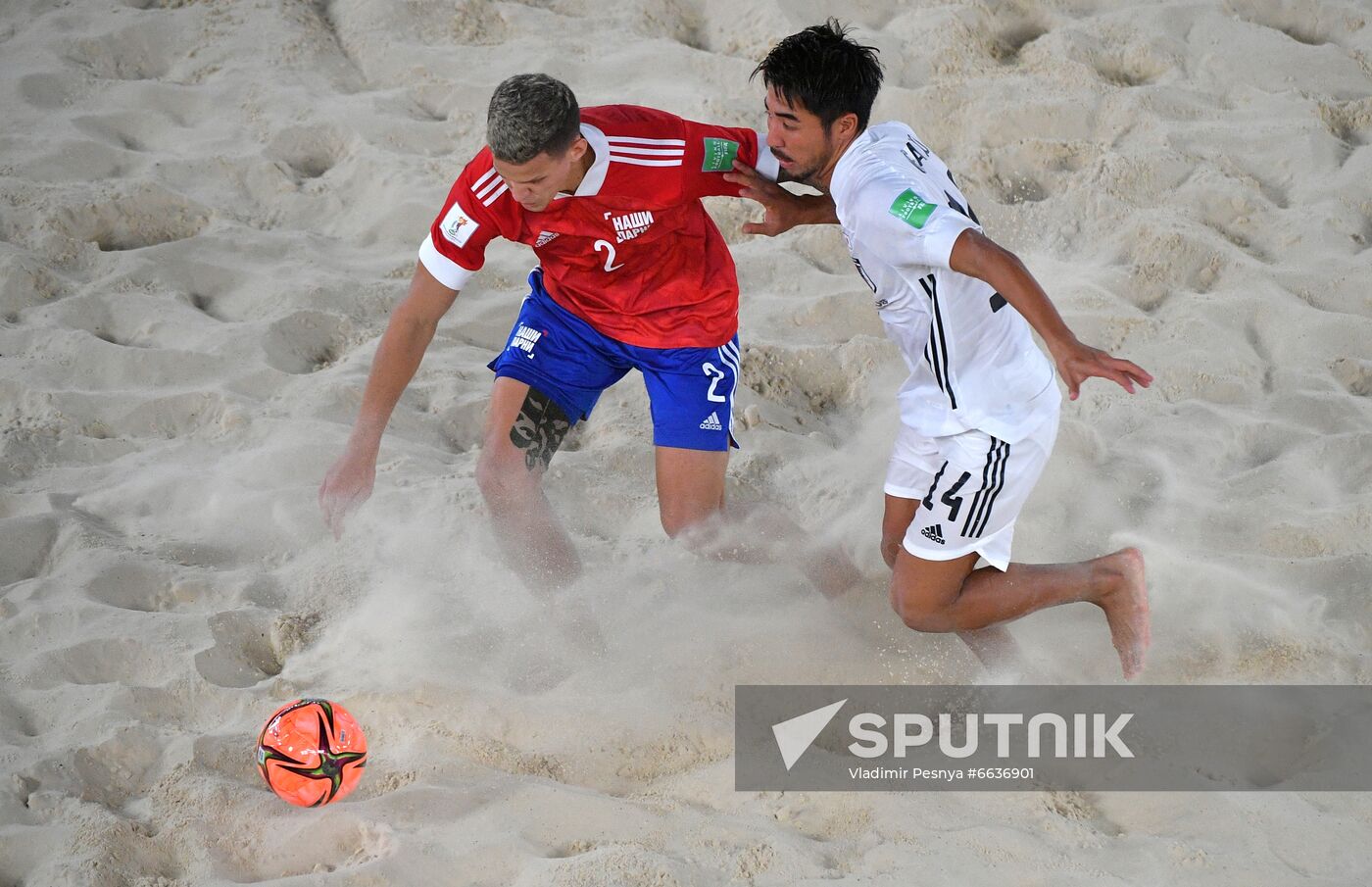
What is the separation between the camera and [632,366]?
3.71m

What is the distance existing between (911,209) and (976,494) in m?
0.74

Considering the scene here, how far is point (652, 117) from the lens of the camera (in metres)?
3.43

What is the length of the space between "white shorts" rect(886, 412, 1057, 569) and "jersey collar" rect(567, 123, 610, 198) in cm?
113

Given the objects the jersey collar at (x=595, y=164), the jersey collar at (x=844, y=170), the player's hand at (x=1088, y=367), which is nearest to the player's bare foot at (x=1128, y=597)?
the player's hand at (x=1088, y=367)

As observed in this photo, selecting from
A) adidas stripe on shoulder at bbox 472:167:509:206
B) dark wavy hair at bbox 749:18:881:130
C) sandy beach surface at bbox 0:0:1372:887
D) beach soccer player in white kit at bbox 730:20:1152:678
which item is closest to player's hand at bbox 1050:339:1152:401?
beach soccer player in white kit at bbox 730:20:1152:678

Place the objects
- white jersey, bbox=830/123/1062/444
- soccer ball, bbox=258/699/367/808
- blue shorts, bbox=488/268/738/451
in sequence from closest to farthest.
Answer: soccer ball, bbox=258/699/367/808, white jersey, bbox=830/123/1062/444, blue shorts, bbox=488/268/738/451

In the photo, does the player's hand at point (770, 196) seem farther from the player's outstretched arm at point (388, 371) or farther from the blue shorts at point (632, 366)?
the player's outstretched arm at point (388, 371)

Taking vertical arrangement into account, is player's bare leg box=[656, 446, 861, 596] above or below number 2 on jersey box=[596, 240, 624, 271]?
below

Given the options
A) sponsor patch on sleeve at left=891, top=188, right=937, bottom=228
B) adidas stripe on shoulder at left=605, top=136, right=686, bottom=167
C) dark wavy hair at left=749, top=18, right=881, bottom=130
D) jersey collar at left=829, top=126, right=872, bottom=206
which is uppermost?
dark wavy hair at left=749, top=18, right=881, bottom=130

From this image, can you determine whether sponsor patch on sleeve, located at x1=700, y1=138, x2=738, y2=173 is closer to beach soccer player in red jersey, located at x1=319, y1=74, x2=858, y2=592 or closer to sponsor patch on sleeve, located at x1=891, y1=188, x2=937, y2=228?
beach soccer player in red jersey, located at x1=319, y1=74, x2=858, y2=592

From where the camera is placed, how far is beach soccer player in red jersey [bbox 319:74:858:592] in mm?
3338

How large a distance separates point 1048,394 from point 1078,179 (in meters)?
2.41

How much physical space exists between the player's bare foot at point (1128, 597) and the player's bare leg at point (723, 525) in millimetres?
750

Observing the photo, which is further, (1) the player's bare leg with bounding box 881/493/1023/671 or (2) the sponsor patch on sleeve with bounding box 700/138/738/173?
(2) the sponsor patch on sleeve with bounding box 700/138/738/173
